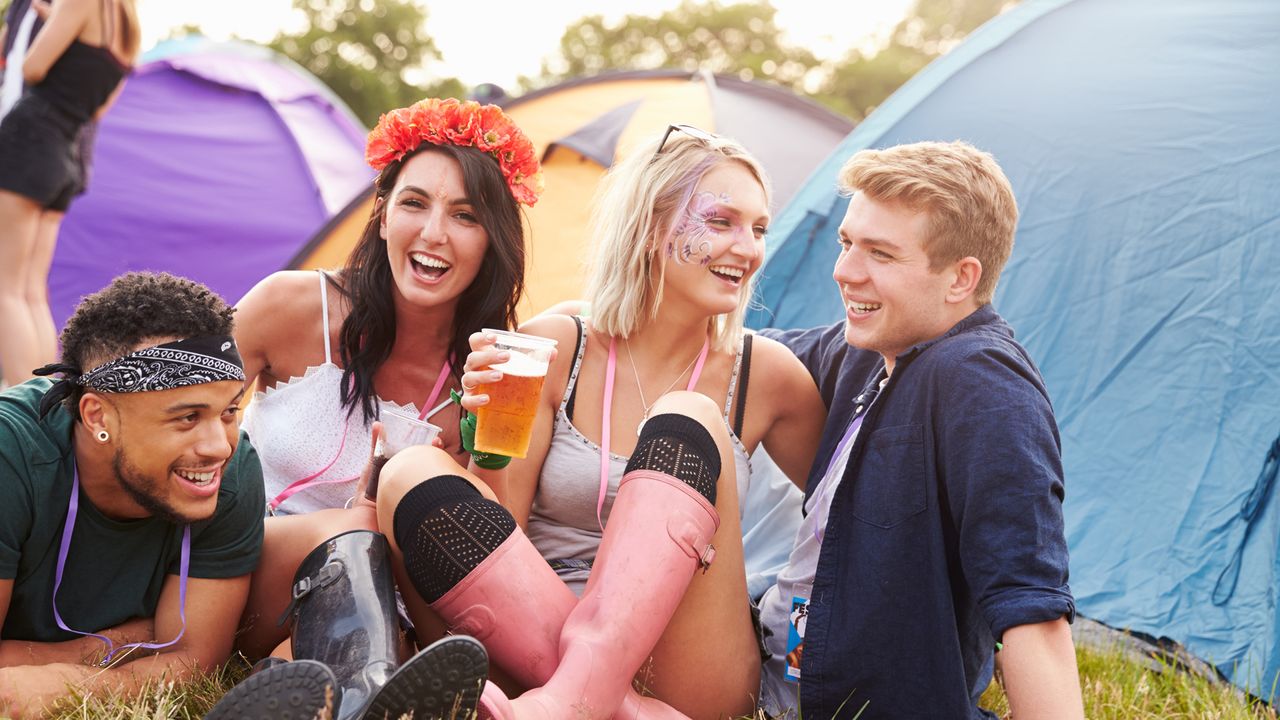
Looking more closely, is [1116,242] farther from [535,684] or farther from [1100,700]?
[535,684]

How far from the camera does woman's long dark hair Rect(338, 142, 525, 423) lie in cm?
262

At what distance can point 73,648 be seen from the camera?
1.97 meters

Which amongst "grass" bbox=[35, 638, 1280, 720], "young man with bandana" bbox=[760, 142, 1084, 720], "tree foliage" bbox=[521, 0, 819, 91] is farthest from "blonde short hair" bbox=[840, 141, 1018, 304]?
"tree foliage" bbox=[521, 0, 819, 91]

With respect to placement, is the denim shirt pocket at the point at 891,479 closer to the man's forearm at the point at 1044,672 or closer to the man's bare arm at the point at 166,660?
the man's forearm at the point at 1044,672

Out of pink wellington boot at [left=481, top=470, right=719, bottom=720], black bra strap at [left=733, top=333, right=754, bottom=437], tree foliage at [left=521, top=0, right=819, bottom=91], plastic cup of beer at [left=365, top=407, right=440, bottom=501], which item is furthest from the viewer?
tree foliage at [left=521, top=0, right=819, bottom=91]

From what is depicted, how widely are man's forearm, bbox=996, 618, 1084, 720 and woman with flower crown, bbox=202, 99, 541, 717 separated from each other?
1.41 m

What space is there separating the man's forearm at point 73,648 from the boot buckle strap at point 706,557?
1067 millimetres

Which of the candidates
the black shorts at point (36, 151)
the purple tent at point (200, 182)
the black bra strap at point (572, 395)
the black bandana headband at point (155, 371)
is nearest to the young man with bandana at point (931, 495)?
the black bra strap at point (572, 395)

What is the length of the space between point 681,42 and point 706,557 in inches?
1157

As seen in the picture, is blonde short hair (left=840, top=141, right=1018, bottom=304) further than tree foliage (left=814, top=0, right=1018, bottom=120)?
No

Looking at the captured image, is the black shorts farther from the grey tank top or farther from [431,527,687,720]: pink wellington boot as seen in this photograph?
[431,527,687,720]: pink wellington boot

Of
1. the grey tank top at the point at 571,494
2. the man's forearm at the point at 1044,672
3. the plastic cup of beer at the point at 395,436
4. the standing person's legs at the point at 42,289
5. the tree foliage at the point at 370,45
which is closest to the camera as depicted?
the man's forearm at the point at 1044,672

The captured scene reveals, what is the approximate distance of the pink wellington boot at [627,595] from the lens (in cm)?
177

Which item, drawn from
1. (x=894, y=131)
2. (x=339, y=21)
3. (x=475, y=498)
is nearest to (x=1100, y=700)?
(x=475, y=498)
